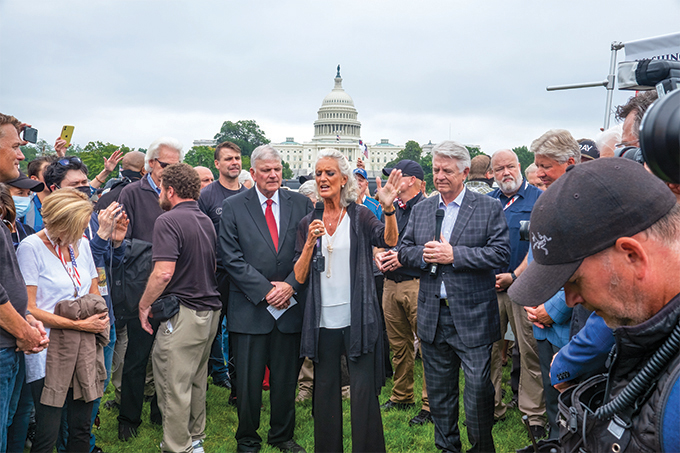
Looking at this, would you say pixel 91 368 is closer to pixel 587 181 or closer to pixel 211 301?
pixel 211 301

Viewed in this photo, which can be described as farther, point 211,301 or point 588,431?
point 211,301

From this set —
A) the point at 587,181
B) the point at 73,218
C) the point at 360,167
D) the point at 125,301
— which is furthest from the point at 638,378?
the point at 360,167

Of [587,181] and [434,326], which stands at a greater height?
[587,181]

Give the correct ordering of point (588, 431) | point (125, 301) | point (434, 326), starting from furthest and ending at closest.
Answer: point (125, 301), point (434, 326), point (588, 431)

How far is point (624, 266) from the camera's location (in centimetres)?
123

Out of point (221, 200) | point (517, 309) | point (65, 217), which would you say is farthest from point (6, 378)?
point (517, 309)

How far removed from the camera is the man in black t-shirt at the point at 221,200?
17.9ft

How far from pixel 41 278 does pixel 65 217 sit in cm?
44

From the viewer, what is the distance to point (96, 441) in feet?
14.5

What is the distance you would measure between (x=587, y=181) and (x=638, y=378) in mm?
487

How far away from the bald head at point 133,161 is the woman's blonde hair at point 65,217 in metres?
2.36

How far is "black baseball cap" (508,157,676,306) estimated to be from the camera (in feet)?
3.94

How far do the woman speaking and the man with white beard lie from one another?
1.25 metres

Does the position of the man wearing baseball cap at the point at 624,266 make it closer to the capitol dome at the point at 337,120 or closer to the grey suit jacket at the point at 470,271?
the grey suit jacket at the point at 470,271
